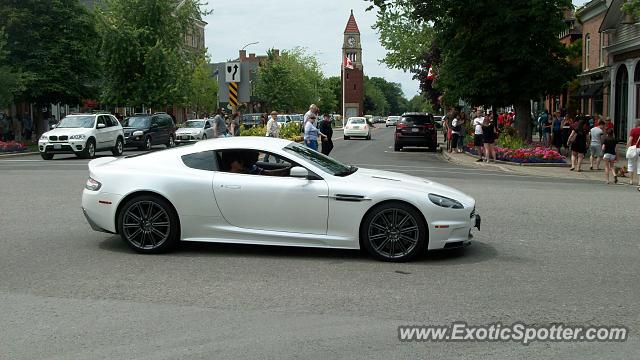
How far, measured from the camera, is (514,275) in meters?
7.20

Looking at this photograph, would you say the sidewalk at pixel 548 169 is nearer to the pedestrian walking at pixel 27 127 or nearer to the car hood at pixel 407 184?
the car hood at pixel 407 184

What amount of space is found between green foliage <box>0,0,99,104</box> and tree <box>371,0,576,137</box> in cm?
1872

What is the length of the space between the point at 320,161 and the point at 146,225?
7.21 feet

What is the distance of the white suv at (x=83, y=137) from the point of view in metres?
25.6

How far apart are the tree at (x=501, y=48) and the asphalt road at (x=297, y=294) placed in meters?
18.6

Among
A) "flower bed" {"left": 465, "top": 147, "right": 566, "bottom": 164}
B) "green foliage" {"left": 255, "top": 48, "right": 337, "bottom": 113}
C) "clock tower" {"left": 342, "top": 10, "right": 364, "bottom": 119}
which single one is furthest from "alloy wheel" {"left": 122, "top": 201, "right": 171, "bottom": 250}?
"clock tower" {"left": 342, "top": 10, "right": 364, "bottom": 119}

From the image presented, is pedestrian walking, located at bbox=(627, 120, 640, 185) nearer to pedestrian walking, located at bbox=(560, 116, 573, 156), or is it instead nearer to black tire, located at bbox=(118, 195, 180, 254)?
pedestrian walking, located at bbox=(560, 116, 573, 156)

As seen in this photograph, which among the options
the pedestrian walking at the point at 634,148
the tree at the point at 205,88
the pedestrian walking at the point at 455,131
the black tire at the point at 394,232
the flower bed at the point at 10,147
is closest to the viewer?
the black tire at the point at 394,232

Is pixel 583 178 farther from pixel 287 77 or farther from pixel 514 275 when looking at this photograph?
pixel 287 77

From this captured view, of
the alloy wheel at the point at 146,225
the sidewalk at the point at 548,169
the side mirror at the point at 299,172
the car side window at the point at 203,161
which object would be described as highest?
the car side window at the point at 203,161

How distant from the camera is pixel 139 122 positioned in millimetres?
33250

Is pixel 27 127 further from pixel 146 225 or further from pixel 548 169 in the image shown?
pixel 146 225

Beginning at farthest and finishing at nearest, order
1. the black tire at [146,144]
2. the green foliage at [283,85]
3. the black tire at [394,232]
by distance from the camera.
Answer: the green foliage at [283,85]
the black tire at [146,144]
the black tire at [394,232]

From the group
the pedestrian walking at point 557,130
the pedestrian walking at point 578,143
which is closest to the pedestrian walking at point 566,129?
the pedestrian walking at point 557,130
